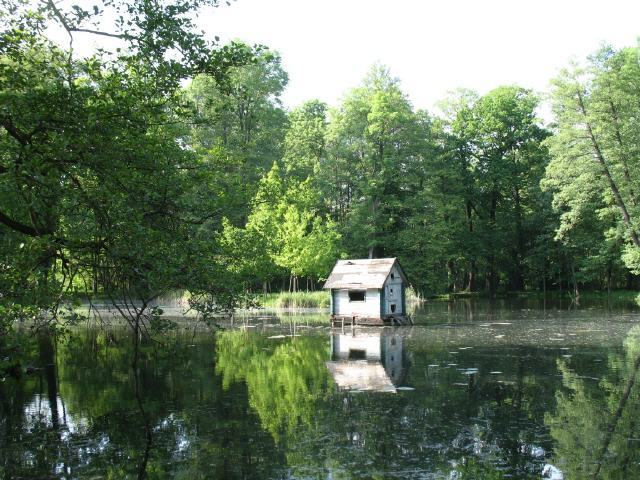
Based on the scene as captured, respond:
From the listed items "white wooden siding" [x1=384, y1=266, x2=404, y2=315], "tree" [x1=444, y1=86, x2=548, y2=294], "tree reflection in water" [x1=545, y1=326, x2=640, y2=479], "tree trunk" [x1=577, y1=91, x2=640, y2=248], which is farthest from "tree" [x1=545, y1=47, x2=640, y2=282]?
"tree reflection in water" [x1=545, y1=326, x2=640, y2=479]

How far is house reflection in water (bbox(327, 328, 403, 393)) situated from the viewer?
15.4 m

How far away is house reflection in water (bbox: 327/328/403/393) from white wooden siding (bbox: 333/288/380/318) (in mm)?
3262

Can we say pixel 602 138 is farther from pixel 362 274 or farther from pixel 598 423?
pixel 598 423

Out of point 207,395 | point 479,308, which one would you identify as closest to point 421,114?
point 479,308

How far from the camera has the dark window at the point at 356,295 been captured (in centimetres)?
3253

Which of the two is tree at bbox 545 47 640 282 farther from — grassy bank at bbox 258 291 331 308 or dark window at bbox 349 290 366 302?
grassy bank at bbox 258 291 331 308

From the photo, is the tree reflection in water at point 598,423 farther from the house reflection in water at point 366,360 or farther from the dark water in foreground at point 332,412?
the house reflection in water at point 366,360

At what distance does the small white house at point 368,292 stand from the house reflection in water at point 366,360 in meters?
3.12

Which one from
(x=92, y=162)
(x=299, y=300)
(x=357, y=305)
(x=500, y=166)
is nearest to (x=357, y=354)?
(x=357, y=305)

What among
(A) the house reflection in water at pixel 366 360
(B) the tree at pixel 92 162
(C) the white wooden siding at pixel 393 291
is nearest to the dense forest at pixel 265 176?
(B) the tree at pixel 92 162

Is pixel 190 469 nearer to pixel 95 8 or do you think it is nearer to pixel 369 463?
pixel 369 463

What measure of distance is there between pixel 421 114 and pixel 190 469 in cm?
4839

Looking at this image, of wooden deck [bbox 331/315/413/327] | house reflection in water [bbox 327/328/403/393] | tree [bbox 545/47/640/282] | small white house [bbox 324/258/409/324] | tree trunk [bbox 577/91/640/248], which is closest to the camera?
house reflection in water [bbox 327/328/403/393]

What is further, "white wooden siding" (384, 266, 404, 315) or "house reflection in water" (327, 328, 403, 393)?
"white wooden siding" (384, 266, 404, 315)
